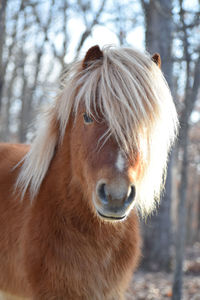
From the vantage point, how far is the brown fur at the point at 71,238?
8.21 ft

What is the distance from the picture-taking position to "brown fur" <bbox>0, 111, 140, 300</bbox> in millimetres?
2502

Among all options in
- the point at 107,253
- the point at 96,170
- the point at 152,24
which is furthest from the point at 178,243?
the point at 152,24

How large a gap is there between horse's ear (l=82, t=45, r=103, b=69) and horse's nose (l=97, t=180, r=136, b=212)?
1153 mm

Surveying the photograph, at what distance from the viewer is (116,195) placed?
2.00m

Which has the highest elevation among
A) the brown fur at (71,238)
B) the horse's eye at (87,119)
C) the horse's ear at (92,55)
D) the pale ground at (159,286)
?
the horse's ear at (92,55)

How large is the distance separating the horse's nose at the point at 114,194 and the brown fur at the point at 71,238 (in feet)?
0.65

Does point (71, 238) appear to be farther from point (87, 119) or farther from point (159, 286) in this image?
point (159, 286)

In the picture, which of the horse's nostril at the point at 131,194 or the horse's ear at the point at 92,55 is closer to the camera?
the horse's nostril at the point at 131,194

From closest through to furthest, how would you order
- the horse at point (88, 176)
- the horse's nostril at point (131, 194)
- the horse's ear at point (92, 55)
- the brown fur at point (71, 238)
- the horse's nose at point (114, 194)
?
1. the horse's nose at point (114, 194)
2. the horse's nostril at point (131, 194)
3. the horse at point (88, 176)
4. the brown fur at point (71, 238)
5. the horse's ear at point (92, 55)

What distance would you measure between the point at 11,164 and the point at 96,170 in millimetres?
1526

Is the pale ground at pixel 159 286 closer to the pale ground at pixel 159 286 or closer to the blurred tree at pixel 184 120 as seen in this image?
the pale ground at pixel 159 286

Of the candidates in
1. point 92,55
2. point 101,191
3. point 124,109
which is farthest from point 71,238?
point 92,55

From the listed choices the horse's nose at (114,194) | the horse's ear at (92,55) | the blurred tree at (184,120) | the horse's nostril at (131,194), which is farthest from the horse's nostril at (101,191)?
the blurred tree at (184,120)

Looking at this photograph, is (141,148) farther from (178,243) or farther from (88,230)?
(178,243)
